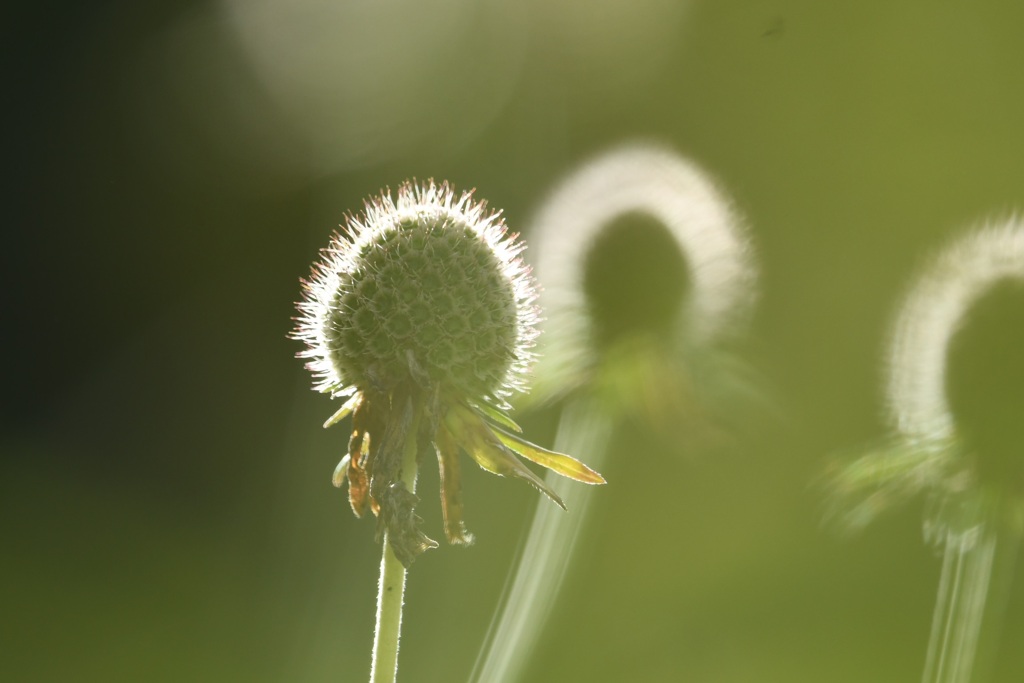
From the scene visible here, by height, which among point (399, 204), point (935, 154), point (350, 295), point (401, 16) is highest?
point (401, 16)

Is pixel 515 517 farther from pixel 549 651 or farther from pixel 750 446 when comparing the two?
pixel 750 446

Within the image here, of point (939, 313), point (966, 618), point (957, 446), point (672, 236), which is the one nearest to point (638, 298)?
point (672, 236)

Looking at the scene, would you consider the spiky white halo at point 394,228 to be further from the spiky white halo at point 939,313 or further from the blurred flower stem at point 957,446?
the spiky white halo at point 939,313

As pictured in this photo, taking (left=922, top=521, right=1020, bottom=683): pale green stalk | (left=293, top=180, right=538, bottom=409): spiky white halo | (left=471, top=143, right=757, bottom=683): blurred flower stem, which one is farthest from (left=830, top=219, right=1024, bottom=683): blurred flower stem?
(left=293, top=180, right=538, bottom=409): spiky white halo

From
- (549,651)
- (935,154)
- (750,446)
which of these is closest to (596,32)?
(935,154)

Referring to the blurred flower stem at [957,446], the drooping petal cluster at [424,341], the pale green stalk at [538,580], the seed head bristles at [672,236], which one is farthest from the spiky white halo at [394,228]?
the blurred flower stem at [957,446]

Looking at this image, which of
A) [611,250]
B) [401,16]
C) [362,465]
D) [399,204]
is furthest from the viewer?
[401,16]

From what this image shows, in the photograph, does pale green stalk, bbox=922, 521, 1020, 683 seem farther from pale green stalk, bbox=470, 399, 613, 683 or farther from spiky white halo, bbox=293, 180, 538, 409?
spiky white halo, bbox=293, 180, 538, 409
